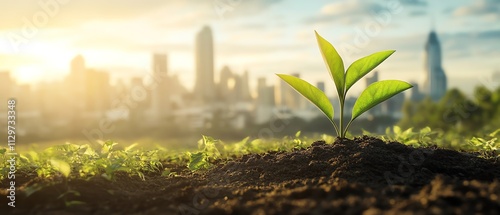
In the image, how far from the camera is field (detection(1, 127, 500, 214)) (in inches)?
90.7

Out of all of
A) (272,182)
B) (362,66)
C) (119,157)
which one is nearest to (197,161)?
(119,157)

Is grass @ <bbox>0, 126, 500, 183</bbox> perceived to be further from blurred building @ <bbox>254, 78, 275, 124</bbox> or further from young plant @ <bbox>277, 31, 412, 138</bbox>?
blurred building @ <bbox>254, 78, 275, 124</bbox>

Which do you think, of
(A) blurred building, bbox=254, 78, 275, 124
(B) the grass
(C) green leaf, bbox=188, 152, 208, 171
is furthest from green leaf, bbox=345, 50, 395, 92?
(A) blurred building, bbox=254, 78, 275, 124

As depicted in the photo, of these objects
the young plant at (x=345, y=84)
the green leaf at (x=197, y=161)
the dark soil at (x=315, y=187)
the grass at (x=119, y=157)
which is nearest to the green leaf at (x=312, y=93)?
the young plant at (x=345, y=84)

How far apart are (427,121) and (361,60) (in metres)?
19.9

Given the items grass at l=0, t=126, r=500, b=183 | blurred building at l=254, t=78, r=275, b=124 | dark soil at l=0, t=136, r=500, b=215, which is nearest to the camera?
dark soil at l=0, t=136, r=500, b=215

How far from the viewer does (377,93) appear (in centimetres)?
402

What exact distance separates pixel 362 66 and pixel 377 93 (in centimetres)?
26

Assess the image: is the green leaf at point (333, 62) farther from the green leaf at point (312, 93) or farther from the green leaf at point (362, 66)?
the green leaf at point (312, 93)

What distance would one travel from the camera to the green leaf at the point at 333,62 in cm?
398

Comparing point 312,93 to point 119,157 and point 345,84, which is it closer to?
point 345,84

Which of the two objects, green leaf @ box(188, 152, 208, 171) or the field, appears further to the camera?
green leaf @ box(188, 152, 208, 171)

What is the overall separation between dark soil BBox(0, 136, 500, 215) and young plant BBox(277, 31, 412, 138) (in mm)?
304

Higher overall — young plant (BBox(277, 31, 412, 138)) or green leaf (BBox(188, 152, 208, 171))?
young plant (BBox(277, 31, 412, 138))
